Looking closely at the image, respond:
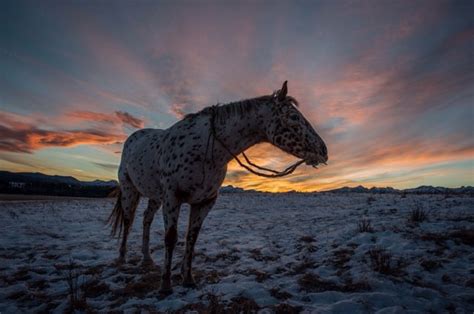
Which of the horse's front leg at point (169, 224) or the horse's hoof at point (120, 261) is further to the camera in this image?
the horse's hoof at point (120, 261)

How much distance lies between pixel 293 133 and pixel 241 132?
2.79 feet

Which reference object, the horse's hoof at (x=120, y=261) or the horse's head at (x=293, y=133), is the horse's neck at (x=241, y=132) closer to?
the horse's head at (x=293, y=133)

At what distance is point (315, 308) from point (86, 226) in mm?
9707

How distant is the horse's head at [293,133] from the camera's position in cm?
346

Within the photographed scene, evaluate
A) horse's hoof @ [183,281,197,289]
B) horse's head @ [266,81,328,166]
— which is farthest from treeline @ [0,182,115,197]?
horse's head @ [266,81,328,166]

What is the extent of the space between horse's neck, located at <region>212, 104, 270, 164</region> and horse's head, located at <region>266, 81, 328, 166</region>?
22cm

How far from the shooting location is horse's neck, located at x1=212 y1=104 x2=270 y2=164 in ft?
13.0

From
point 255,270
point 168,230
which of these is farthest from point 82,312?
point 255,270


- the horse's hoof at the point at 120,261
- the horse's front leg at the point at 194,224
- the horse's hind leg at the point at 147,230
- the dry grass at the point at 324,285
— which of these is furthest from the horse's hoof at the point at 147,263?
the dry grass at the point at 324,285

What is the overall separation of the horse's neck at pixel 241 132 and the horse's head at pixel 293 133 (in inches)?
8.7

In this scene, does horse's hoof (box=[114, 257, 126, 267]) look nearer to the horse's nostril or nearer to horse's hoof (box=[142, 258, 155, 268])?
horse's hoof (box=[142, 258, 155, 268])

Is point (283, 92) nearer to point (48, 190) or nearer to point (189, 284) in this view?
point (189, 284)

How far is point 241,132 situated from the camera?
3998 millimetres

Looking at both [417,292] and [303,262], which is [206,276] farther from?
[417,292]
